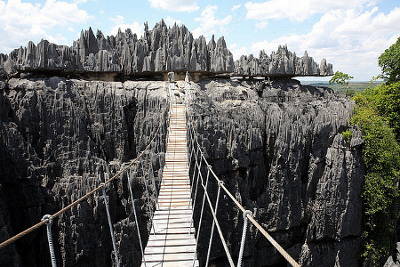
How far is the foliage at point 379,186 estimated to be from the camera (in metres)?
13.2

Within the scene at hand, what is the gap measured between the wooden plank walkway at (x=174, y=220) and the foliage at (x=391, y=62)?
1829 cm

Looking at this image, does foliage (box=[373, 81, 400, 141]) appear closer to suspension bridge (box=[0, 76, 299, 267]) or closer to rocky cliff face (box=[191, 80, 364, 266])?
rocky cliff face (box=[191, 80, 364, 266])

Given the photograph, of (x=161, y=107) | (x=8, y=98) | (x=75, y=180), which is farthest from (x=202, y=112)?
(x=8, y=98)

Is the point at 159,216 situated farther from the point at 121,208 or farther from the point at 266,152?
the point at 266,152

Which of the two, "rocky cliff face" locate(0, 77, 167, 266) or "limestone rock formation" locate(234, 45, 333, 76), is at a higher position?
"limestone rock formation" locate(234, 45, 333, 76)

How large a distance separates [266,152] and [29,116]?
11.4m

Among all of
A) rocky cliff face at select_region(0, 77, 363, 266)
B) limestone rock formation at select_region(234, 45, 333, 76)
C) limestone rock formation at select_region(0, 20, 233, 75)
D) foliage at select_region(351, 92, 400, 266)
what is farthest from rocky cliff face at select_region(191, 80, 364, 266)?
limestone rock formation at select_region(234, 45, 333, 76)

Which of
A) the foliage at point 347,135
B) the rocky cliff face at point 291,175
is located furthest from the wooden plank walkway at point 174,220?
the foliage at point 347,135

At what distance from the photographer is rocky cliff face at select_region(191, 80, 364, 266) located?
1248 centimetres

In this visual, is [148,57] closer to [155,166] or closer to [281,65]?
[155,166]

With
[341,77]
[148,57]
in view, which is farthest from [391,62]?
[148,57]

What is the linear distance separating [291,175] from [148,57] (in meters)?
10.5

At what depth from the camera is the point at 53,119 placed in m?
10.8

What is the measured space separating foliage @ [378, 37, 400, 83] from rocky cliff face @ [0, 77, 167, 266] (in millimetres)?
16797
